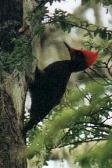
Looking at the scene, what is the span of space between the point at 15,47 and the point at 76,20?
2.12 feet

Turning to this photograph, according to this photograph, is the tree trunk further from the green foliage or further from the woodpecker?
the woodpecker

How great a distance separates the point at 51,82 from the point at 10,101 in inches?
35.2

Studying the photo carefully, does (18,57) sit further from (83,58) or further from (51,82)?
(83,58)

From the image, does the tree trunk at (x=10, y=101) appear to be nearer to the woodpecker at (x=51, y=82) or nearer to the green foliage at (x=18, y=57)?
the green foliage at (x=18, y=57)

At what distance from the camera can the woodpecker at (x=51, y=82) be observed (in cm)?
432

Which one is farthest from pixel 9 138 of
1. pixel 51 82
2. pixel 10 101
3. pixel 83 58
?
pixel 83 58

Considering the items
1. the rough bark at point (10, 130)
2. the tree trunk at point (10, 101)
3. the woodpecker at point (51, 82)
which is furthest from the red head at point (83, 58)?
the rough bark at point (10, 130)

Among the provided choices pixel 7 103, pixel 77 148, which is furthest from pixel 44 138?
pixel 77 148

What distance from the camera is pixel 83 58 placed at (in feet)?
14.8

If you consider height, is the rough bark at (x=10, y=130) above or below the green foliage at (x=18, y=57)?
below

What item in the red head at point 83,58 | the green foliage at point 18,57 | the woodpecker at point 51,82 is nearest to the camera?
the green foliage at point 18,57

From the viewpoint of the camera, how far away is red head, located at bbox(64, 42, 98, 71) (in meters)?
4.49

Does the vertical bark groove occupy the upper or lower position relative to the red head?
lower

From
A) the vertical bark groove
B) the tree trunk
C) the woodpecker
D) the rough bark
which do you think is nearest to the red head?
the woodpecker
